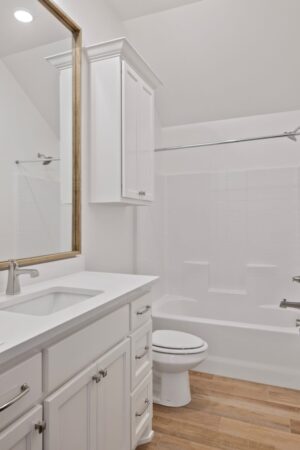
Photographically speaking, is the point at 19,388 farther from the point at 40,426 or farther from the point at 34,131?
the point at 34,131

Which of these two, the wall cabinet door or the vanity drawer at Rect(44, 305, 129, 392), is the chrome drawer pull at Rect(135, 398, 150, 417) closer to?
the vanity drawer at Rect(44, 305, 129, 392)

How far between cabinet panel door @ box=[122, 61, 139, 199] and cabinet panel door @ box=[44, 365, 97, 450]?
113cm

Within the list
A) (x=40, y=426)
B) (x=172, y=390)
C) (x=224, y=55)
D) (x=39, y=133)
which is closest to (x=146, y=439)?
(x=172, y=390)

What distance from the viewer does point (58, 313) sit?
1.04 metres

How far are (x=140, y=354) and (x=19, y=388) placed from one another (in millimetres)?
818

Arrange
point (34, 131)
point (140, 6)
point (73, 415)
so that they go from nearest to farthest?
point (73, 415)
point (34, 131)
point (140, 6)

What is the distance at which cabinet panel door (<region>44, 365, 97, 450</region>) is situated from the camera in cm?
94

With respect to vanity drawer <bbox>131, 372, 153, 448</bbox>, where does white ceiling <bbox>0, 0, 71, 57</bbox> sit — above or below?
above

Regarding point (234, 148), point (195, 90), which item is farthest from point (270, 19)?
point (234, 148)

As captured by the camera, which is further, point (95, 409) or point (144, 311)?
point (144, 311)

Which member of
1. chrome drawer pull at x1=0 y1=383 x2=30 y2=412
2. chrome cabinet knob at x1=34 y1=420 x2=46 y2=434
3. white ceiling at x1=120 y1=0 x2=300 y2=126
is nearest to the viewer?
chrome drawer pull at x1=0 y1=383 x2=30 y2=412

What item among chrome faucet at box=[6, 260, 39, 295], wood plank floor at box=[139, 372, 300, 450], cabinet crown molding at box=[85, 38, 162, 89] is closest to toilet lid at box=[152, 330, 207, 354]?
wood plank floor at box=[139, 372, 300, 450]

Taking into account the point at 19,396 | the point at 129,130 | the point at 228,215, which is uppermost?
the point at 129,130

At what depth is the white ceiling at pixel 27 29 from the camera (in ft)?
4.76
